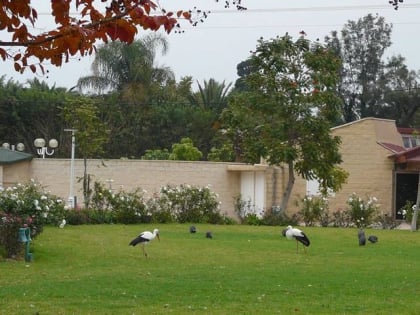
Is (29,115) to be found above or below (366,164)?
above

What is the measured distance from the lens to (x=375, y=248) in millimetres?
21078

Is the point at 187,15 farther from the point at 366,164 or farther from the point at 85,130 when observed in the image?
the point at 366,164

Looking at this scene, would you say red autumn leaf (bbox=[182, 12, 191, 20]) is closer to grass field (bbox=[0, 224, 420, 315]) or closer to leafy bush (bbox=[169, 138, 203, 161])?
grass field (bbox=[0, 224, 420, 315])

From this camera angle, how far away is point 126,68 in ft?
161

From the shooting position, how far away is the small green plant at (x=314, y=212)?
1227 inches

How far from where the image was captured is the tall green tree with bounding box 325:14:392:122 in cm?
6138

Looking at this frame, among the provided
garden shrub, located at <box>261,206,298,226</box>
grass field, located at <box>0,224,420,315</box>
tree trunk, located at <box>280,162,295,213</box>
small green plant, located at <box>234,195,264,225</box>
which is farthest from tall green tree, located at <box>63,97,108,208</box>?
grass field, located at <box>0,224,420,315</box>

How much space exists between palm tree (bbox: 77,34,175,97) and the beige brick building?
14.3 meters

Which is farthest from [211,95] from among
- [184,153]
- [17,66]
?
[17,66]

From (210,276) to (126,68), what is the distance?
35.5 meters

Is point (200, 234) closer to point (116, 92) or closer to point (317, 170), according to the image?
point (317, 170)

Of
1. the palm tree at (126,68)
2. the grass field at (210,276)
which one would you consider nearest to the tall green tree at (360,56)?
the palm tree at (126,68)

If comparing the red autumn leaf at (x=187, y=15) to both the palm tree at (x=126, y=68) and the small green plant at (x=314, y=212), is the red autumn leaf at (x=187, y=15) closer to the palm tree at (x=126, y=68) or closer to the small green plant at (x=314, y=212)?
the small green plant at (x=314, y=212)

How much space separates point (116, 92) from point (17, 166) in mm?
15961
